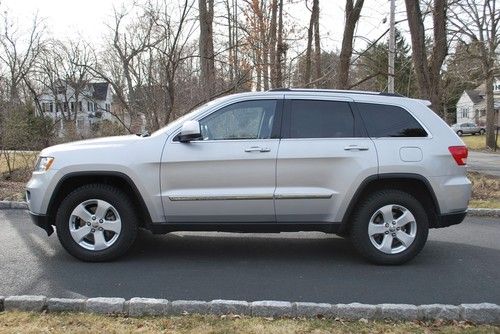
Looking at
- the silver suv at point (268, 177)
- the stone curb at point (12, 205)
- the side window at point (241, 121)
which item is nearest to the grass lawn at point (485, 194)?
the silver suv at point (268, 177)

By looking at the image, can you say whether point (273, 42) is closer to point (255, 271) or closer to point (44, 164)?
point (44, 164)

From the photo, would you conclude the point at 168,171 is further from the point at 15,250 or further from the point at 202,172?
the point at 15,250

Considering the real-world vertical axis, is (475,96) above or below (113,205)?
above

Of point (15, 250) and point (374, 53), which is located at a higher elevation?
point (374, 53)

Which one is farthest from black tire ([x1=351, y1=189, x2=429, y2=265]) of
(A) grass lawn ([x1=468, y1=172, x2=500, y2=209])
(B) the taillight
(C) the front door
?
(A) grass lawn ([x1=468, y1=172, x2=500, y2=209])

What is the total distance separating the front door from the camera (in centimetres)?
556

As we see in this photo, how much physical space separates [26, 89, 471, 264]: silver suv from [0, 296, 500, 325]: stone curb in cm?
144

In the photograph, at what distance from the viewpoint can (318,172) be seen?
18.3 ft

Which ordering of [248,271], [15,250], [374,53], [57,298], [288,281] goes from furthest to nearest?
[374,53]
[15,250]
[248,271]
[288,281]
[57,298]

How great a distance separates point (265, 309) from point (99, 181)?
2569 mm

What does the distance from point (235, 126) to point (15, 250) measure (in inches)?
123

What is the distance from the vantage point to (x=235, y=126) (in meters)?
5.75

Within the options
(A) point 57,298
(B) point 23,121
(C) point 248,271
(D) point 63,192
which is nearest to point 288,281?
(C) point 248,271

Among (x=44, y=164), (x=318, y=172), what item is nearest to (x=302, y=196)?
(x=318, y=172)
